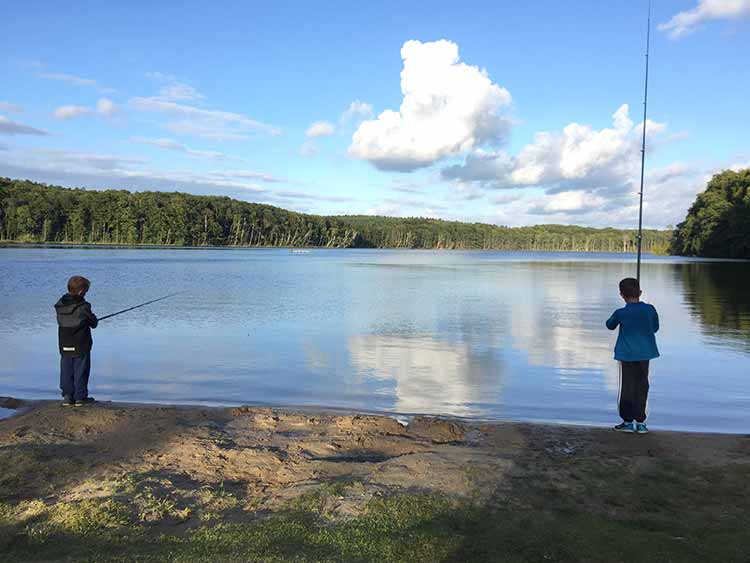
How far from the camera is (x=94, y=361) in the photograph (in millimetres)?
13469

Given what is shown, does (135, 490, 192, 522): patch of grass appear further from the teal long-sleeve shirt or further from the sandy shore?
the teal long-sleeve shirt

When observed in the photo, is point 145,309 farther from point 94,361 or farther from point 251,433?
point 251,433

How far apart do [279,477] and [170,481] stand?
1009mm

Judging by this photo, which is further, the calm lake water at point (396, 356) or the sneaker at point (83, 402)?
the calm lake water at point (396, 356)

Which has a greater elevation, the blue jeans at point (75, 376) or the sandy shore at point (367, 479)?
the blue jeans at point (75, 376)

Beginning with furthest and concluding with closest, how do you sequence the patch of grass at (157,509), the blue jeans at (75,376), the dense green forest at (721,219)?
the dense green forest at (721,219) < the blue jeans at (75,376) < the patch of grass at (157,509)

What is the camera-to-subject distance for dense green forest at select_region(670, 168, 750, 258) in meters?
90.6

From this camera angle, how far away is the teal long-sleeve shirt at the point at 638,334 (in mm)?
7367

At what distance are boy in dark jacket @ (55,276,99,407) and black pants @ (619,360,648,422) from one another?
700 cm

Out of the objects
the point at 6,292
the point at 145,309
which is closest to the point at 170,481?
the point at 145,309

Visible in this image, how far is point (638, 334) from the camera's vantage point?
7.41 m

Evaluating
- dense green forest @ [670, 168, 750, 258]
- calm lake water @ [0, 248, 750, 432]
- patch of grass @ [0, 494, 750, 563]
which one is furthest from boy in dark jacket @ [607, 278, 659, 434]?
dense green forest @ [670, 168, 750, 258]

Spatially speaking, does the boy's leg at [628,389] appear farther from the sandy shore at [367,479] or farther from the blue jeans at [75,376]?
the blue jeans at [75,376]

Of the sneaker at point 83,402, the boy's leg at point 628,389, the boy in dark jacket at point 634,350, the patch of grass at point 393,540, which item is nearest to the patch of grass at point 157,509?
the patch of grass at point 393,540
